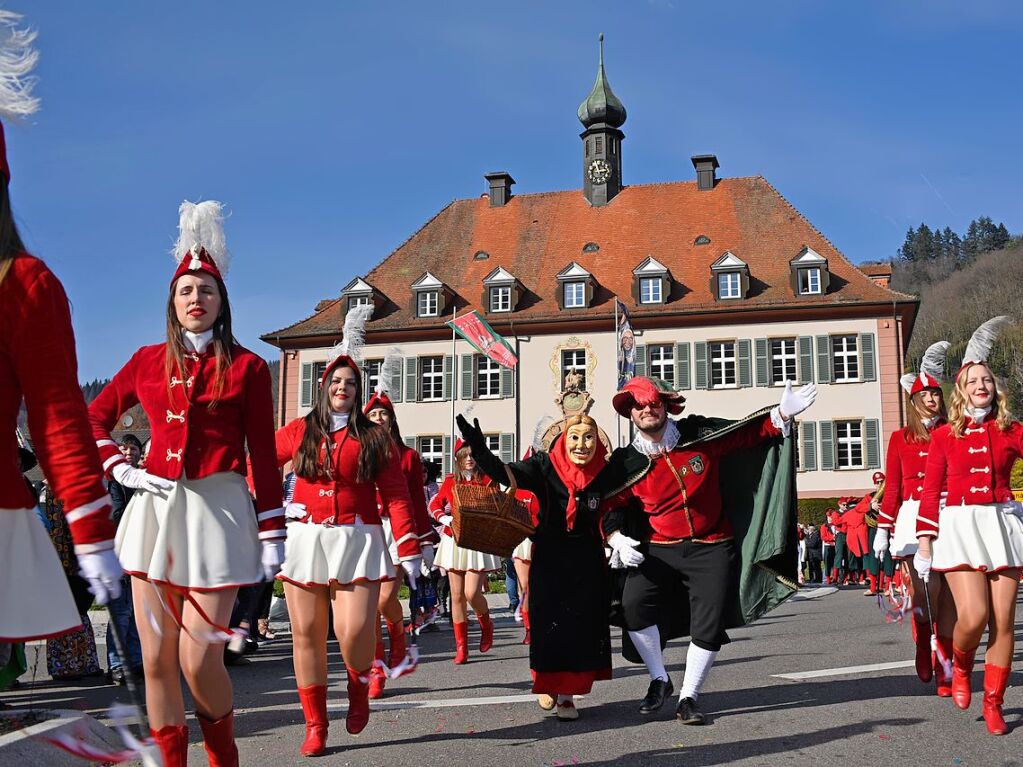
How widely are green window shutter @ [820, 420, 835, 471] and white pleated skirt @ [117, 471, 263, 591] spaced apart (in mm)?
37905

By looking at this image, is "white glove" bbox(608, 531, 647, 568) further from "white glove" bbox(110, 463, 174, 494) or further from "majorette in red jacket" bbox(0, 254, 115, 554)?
"majorette in red jacket" bbox(0, 254, 115, 554)

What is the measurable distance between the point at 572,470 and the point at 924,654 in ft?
9.56

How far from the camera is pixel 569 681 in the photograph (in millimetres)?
→ 6930

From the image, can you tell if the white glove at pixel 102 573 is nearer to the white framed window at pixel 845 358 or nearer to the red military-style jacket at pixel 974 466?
the red military-style jacket at pixel 974 466

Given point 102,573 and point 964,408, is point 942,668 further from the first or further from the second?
point 102,573

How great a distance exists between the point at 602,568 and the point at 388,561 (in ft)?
4.83

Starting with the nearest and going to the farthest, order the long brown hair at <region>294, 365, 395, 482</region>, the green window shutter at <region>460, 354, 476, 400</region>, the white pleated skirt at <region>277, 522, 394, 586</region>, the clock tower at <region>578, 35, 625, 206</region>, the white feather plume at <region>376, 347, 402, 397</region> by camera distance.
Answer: the white pleated skirt at <region>277, 522, 394, 586</region> → the long brown hair at <region>294, 365, 395, 482</region> → the white feather plume at <region>376, 347, 402, 397</region> → the green window shutter at <region>460, 354, 476, 400</region> → the clock tower at <region>578, 35, 625, 206</region>

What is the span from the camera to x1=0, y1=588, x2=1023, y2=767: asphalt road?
5.74m

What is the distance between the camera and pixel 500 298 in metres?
44.5

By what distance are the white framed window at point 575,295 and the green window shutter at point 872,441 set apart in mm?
10833

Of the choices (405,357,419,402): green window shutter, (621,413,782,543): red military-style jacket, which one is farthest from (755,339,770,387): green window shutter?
(621,413,782,543): red military-style jacket

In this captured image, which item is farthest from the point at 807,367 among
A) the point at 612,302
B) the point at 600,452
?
the point at 600,452

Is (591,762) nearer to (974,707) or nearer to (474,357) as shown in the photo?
(974,707)

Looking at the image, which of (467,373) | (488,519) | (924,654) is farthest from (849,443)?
(488,519)
